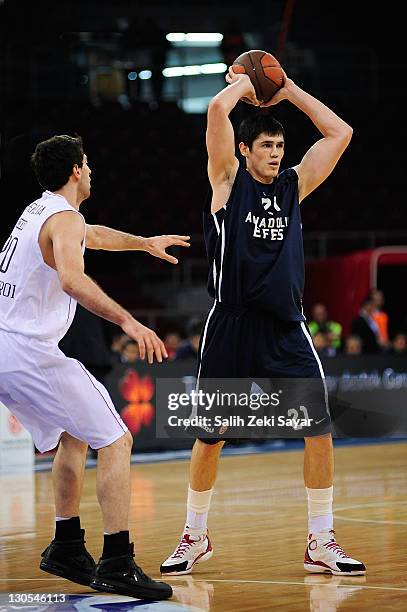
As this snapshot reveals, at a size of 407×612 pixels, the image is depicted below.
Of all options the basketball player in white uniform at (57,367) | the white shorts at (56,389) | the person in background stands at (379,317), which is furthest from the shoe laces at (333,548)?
the person in background stands at (379,317)

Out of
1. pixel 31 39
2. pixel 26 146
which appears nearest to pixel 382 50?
pixel 31 39

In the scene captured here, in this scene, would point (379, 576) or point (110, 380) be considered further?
point (110, 380)

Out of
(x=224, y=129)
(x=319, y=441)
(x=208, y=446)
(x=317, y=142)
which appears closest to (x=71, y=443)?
(x=208, y=446)

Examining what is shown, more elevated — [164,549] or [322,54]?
[322,54]

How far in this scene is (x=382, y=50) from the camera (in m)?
24.7

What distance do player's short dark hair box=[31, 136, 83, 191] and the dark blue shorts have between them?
3.59 ft

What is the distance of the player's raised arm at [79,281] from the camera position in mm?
4918

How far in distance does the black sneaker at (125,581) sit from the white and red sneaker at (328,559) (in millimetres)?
950

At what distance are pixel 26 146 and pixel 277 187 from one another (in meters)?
13.0

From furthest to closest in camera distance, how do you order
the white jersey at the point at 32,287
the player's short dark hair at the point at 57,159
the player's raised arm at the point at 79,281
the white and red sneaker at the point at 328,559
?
the white and red sneaker at the point at 328,559
the player's short dark hair at the point at 57,159
the white jersey at the point at 32,287
the player's raised arm at the point at 79,281

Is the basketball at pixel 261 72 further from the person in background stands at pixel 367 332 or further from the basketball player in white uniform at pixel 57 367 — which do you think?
the person in background stands at pixel 367 332

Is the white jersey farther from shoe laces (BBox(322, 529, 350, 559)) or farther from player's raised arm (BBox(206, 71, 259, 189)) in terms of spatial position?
shoe laces (BBox(322, 529, 350, 559))

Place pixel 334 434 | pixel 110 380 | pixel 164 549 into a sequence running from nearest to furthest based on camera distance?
pixel 164 549, pixel 110 380, pixel 334 434

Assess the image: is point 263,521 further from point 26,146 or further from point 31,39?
point 31,39
